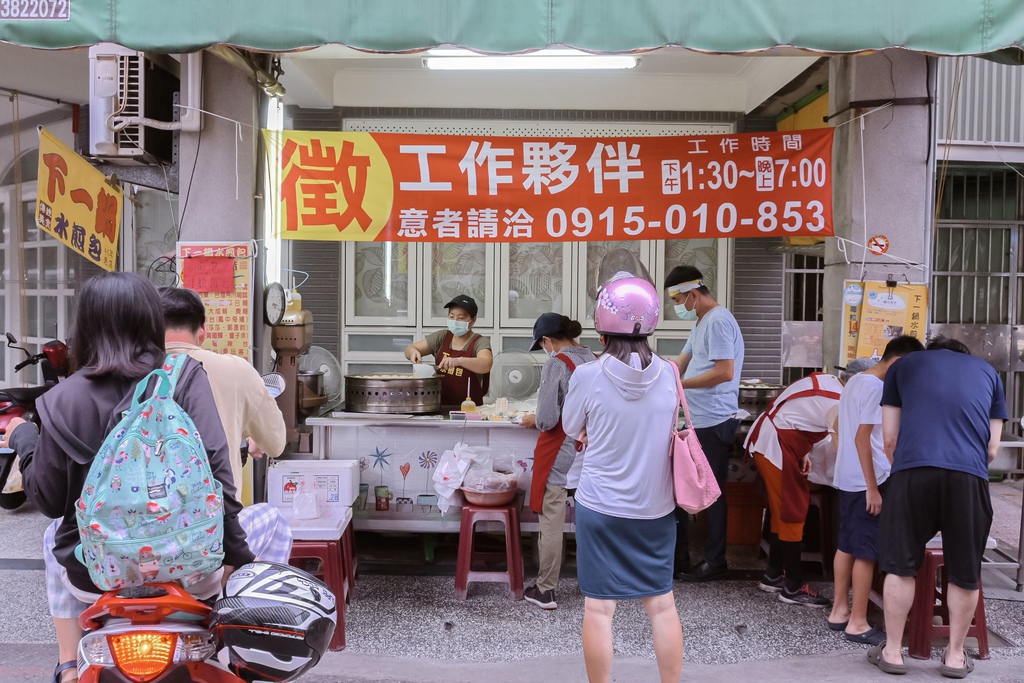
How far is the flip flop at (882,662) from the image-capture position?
12.6ft

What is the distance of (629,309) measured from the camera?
3.21 meters

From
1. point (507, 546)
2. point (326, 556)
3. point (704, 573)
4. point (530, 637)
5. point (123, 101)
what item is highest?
point (123, 101)

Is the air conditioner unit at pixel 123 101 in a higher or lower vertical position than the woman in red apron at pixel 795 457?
higher

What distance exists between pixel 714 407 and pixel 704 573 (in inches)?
44.8

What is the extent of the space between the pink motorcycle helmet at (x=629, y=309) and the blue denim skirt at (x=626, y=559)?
0.80m

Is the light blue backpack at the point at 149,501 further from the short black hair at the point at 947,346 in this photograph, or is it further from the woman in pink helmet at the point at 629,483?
the short black hair at the point at 947,346

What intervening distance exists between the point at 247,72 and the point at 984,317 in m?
7.86

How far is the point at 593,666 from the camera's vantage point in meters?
3.22

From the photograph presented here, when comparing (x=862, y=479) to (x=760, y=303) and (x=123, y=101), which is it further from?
(x=123, y=101)

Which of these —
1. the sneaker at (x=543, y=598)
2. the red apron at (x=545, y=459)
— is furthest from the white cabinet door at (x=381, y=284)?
the sneaker at (x=543, y=598)

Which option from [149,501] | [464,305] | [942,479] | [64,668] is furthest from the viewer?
[464,305]

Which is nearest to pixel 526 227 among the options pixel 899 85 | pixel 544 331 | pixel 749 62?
pixel 544 331

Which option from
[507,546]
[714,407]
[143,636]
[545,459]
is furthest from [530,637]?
[143,636]

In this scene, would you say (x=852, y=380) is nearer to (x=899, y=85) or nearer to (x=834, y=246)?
(x=834, y=246)
